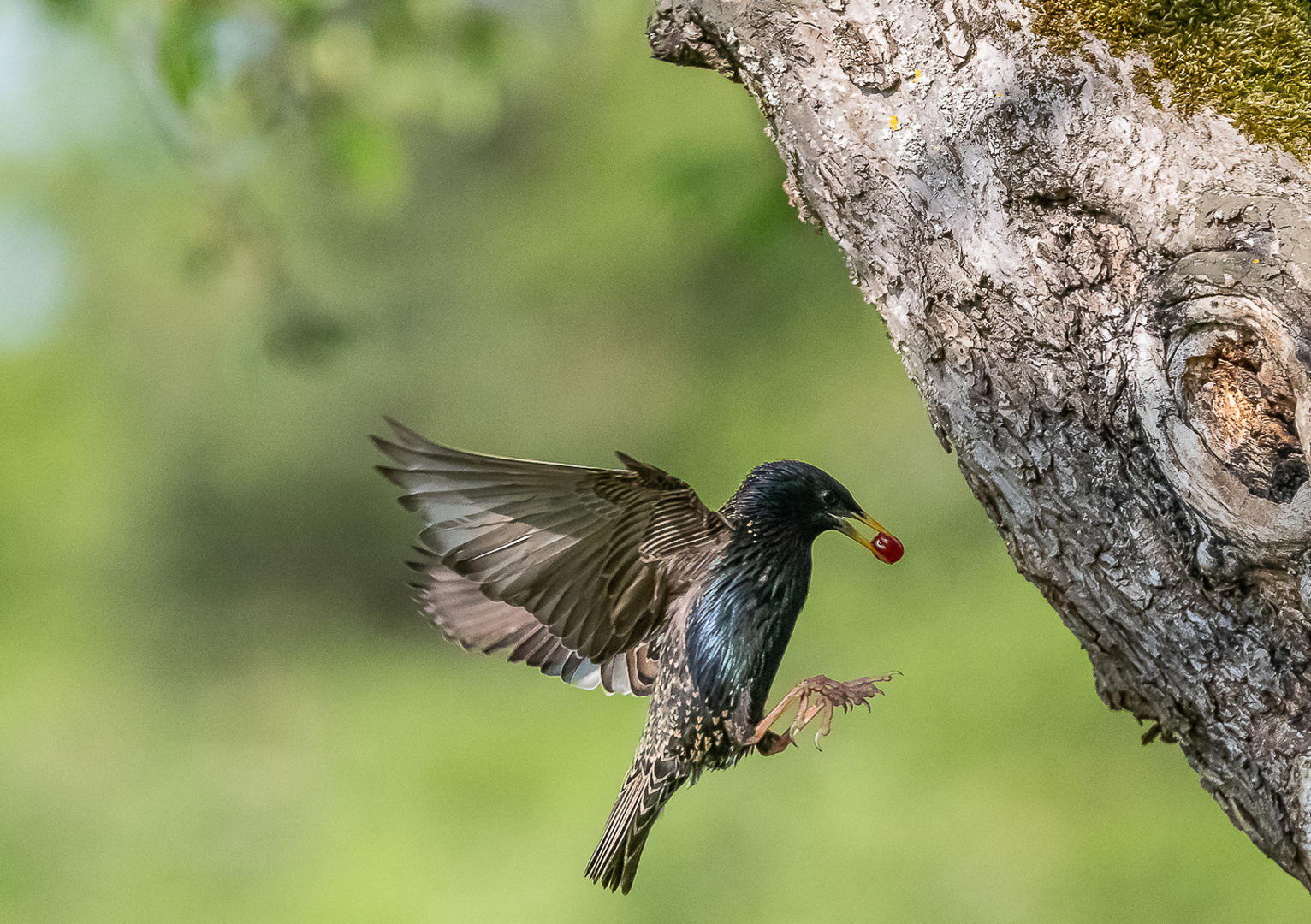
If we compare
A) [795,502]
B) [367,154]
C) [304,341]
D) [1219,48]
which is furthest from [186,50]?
[1219,48]

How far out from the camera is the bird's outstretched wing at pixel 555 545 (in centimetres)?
114

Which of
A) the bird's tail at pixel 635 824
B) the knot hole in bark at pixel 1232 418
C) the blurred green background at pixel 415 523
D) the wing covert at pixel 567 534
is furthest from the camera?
the blurred green background at pixel 415 523

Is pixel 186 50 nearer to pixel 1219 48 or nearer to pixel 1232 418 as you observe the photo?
pixel 1219 48

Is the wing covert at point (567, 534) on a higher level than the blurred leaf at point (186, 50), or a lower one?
lower

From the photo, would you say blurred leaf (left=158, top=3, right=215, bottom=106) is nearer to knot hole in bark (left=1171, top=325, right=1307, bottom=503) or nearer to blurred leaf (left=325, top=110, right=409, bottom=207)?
blurred leaf (left=325, top=110, right=409, bottom=207)

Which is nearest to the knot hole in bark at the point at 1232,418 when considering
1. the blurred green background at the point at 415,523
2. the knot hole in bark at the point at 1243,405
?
the knot hole in bark at the point at 1243,405

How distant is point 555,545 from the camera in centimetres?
124

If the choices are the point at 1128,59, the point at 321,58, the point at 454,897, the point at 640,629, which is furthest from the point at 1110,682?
the point at 454,897

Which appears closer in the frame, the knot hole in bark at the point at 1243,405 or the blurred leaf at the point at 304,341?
the knot hole in bark at the point at 1243,405

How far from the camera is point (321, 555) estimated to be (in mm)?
6066

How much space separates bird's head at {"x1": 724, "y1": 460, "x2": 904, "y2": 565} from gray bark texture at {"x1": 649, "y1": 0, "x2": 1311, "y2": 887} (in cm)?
16

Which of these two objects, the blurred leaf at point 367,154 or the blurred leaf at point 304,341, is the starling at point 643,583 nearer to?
the blurred leaf at point 304,341

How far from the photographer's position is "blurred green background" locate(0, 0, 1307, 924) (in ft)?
7.36

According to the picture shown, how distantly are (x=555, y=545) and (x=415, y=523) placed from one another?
2281 millimetres
